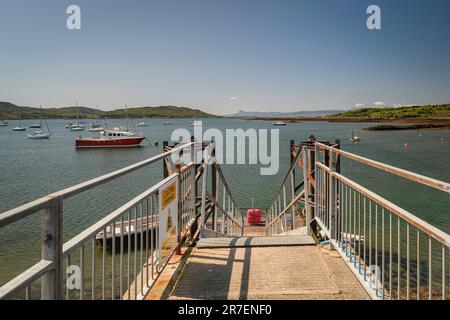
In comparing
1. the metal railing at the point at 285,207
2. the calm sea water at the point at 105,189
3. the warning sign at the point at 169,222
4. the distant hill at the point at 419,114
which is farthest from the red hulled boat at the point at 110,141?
the distant hill at the point at 419,114

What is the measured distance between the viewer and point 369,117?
561 ft

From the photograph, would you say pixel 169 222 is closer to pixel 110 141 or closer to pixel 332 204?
pixel 332 204

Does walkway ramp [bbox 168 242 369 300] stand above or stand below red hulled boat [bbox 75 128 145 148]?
below

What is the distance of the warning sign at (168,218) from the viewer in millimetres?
3207

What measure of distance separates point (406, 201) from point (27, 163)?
136 feet

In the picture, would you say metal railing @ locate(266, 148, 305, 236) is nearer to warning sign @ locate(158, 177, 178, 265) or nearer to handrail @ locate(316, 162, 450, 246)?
warning sign @ locate(158, 177, 178, 265)

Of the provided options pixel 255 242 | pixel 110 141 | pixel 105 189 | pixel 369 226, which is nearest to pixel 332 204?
pixel 369 226

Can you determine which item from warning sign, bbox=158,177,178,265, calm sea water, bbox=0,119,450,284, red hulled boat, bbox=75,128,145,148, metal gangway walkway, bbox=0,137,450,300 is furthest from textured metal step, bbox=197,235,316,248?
red hulled boat, bbox=75,128,145,148

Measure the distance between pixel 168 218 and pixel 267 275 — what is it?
1247 millimetres

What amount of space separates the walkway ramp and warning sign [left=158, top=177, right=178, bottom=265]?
33cm

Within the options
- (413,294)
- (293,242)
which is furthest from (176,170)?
(413,294)

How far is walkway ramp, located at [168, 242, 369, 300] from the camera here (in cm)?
314
